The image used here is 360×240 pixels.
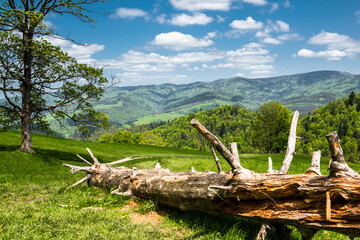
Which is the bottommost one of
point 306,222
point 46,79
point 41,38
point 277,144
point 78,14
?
point 277,144

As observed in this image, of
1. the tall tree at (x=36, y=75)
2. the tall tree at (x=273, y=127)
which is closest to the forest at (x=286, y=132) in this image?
the tall tree at (x=273, y=127)

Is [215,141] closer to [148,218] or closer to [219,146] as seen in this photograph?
[219,146]

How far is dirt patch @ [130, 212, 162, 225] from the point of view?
6.79 m

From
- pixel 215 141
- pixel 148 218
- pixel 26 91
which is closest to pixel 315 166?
pixel 215 141

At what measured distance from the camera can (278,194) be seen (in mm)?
5027

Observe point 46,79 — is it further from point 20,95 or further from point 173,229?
point 173,229

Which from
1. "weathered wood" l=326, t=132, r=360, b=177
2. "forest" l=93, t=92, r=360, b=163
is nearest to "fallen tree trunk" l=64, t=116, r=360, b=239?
"weathered wood" l=326, t=132, r=360, b=177

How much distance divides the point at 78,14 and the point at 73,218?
23.3 metres

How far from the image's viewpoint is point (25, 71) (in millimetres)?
22734

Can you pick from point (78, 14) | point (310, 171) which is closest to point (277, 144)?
point (78, 14)

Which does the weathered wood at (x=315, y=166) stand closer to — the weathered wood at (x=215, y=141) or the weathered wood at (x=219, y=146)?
the weathered wood at (x=219, y=146)

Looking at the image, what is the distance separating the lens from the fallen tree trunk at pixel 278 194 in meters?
4.22

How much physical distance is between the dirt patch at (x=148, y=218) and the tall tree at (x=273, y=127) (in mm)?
57113

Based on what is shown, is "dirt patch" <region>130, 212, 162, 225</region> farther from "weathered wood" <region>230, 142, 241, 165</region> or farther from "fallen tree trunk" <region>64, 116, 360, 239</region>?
"weathered wood" <region>230, 142, 241, 165</region>
